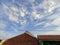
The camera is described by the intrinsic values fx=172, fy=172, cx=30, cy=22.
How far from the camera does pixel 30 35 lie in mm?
22766

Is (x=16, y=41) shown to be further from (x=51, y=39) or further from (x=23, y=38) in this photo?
(x=51, y=39)

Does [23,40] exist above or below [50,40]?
above

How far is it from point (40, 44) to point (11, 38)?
4.39 meters

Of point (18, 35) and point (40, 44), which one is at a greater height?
point (18, 35)

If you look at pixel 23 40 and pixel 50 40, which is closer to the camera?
pixel 50 40

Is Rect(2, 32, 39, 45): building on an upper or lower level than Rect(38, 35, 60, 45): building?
upper

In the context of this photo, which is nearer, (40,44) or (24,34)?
(40,44)

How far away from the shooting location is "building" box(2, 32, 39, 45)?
897 inches

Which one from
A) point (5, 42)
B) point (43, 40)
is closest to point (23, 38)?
point (5, 42)

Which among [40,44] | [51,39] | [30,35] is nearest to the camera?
[51,39]

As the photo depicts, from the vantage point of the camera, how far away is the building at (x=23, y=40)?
22.8m

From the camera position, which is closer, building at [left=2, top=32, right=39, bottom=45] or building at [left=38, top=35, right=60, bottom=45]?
building at [left=38, top=35, right=60, bottom=45]

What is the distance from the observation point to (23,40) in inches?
906

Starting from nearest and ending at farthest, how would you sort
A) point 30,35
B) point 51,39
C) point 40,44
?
point 51,39, point 40,44, point 30,35
